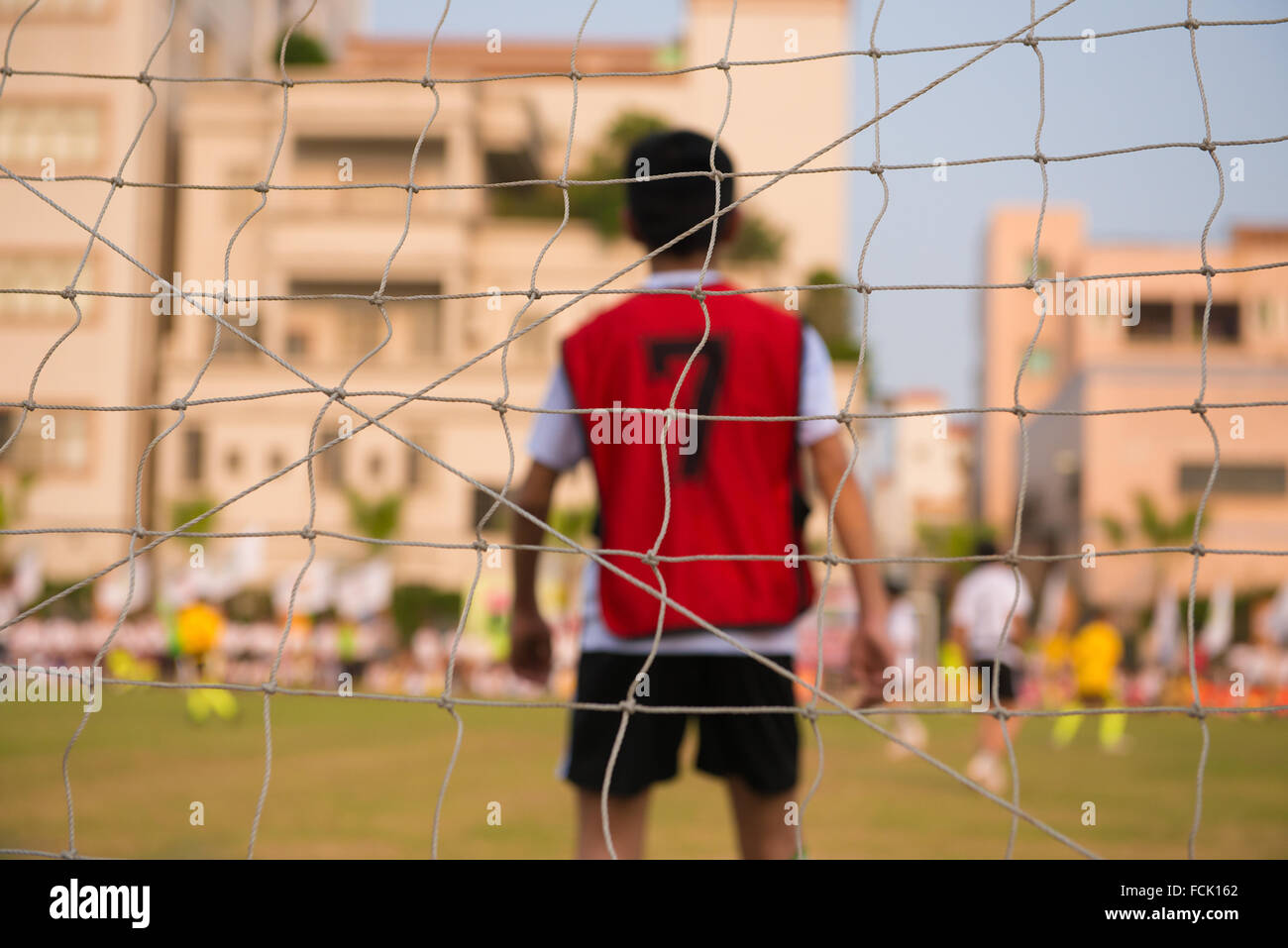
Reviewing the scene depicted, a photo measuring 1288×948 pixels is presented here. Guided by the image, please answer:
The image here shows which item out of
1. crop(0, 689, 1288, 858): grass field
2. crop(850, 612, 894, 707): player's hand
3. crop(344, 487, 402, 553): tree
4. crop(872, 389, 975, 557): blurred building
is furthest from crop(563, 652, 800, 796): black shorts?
crop(872, 389, 975, 557): blurred building

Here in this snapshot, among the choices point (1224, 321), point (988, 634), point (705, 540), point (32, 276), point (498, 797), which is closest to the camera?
point (705, 540)

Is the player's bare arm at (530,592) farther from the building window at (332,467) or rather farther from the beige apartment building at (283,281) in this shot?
the building window at (332,467)

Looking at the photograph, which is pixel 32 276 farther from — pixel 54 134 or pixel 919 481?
pixel 919 481

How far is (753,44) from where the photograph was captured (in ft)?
109

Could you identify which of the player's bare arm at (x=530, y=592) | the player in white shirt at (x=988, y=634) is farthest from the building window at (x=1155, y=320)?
the player's bare arm at (x=530, y=592)

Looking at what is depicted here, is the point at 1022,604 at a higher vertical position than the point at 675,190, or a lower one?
lower

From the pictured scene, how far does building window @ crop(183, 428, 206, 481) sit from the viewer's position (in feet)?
85.7

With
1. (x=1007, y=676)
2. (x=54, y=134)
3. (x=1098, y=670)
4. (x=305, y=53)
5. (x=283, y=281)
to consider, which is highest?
(x=305, y=53)

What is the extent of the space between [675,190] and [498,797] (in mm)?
4362

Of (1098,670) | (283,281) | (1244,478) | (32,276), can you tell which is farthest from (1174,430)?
(32,276)

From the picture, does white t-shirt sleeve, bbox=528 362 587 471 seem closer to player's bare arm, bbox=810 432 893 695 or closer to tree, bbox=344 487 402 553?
player's bare arm, bbox=810 432 893 695

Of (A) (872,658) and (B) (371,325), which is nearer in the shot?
(A) (872,658)

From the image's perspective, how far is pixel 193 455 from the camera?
1033 inches
